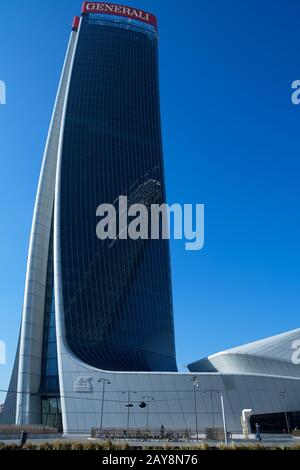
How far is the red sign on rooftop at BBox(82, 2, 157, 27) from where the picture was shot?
113188mm

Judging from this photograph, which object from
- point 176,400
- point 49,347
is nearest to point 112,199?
point 49,347

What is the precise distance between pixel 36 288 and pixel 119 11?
282ft

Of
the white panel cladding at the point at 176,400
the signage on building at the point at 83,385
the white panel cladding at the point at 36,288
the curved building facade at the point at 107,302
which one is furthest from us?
the white panel cladding at the point at 36,288

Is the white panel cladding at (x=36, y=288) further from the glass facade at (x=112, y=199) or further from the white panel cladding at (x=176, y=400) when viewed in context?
the white panel cladding at (x=176, y=400)

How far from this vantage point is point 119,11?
382 feet

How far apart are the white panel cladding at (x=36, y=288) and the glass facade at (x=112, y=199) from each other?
12.8 ft

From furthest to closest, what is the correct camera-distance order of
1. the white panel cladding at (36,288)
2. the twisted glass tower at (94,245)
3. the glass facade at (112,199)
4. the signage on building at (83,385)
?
the glass facade at (112,199) → the twisted glass tower at (94,245) → the white panel cladding at (36,288) → the signage on building at (83,385)

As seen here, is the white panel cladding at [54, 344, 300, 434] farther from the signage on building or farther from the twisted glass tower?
the twisted glass tower

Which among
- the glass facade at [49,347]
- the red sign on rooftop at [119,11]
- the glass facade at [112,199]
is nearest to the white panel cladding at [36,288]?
the glass facade at [49,347]

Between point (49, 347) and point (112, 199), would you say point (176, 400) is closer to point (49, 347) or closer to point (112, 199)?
point (49, 347)

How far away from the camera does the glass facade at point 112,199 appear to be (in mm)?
71062

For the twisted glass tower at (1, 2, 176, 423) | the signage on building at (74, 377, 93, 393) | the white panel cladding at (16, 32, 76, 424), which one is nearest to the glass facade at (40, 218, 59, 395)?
the twisted glass tower at (1, 2, 176, 423)

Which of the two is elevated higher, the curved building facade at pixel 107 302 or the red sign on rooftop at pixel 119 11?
the red sign on rooftop at pixel 119 11

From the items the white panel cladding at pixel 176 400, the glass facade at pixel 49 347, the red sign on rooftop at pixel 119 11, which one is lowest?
the white panel cladding at pixel 176 400
